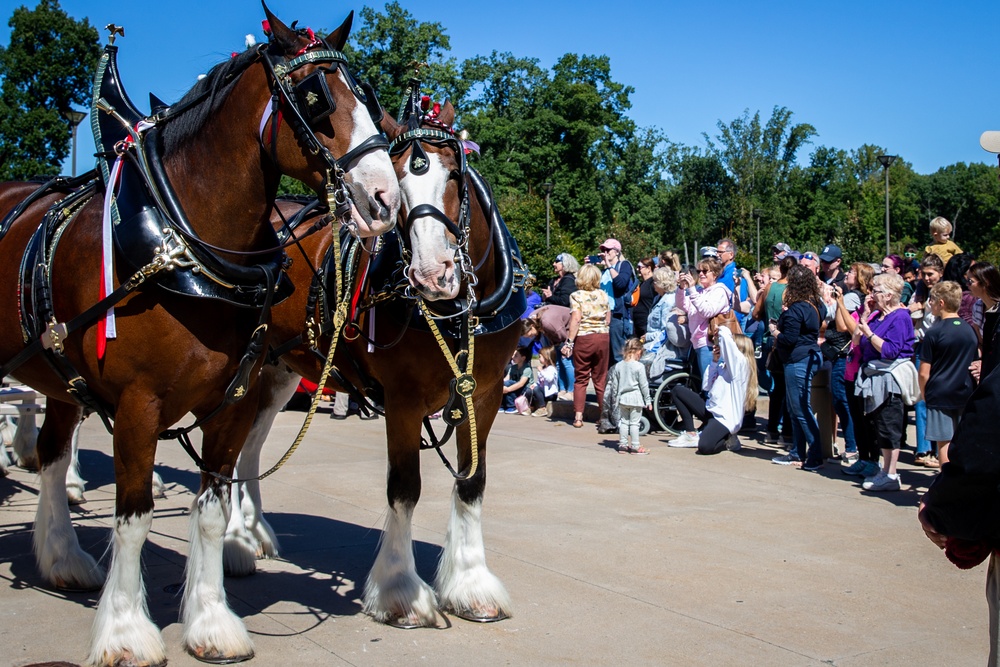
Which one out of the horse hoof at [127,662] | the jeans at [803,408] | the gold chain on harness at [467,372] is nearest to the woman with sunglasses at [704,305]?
the jeans at [803,408]

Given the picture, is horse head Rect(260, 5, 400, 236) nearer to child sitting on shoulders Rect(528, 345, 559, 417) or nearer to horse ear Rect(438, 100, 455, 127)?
horse ear Rect(438, 100, 455, 127)

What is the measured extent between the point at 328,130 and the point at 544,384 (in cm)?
921

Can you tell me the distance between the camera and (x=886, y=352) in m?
7.96

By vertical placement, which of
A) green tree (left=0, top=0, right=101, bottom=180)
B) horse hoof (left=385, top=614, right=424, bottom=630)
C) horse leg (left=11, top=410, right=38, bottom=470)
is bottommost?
horse hoof (left=385, top=614, right=424, bottom=630)

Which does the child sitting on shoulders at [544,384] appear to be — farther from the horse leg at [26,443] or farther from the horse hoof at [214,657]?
the horse hoof at [214,657]

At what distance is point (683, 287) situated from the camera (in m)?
11.2

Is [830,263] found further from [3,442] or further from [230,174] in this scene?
[3,442]

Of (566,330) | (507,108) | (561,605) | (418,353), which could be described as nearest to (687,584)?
(561,605)

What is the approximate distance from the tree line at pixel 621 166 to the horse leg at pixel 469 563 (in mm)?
39741

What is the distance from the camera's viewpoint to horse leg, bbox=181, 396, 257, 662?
4004 mm

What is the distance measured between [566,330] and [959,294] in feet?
18.7

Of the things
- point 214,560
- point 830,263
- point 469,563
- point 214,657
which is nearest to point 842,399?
point 830,263

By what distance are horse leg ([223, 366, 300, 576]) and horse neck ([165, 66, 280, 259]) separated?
175cm

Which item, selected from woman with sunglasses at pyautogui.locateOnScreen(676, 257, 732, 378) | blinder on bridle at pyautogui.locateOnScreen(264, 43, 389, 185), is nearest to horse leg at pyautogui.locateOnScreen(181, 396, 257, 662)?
blinder on bridle at pyautogui.locateOnScreen(264, 43, 389, 185)
